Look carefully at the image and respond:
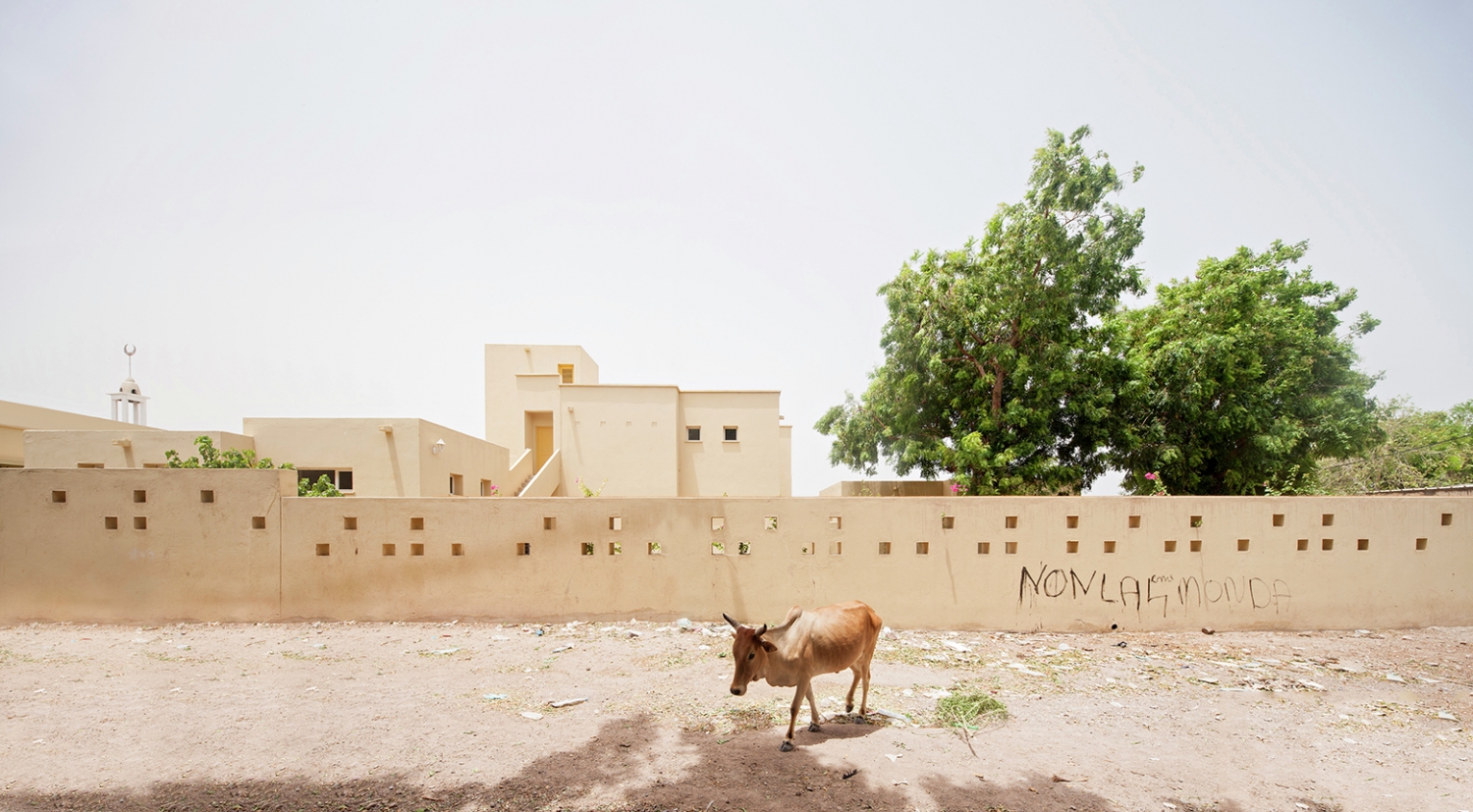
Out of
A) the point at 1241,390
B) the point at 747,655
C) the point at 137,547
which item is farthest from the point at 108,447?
the point at 1241,390

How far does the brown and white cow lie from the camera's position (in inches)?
202

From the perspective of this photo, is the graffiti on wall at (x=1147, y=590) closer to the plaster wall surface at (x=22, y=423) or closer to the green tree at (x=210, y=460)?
the green tree at (x=210, y=460)

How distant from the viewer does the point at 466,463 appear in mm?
16859

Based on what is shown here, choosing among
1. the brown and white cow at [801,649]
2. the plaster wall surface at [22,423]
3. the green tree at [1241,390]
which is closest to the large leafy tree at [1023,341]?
the green tree at [1241,390]

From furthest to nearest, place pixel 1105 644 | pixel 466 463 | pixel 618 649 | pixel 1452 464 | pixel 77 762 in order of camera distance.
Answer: pixel 1452 464
pixel 466 463
pixel 1105 644
pixel 618 649
pixel 77 762

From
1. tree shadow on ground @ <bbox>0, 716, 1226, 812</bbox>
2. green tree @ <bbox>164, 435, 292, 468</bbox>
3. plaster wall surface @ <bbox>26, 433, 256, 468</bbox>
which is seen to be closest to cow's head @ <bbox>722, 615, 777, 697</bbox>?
tree shadow on ground @ <bbox>0, 716, 1226, 812</bbox>

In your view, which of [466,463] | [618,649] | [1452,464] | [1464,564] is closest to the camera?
[618,649]

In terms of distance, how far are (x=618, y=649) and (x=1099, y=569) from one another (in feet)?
23.0

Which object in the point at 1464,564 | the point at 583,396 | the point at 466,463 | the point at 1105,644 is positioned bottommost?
the point at 1105,644

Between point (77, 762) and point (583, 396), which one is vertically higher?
point (583, 396)

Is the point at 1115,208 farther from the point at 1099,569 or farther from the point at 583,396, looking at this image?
the point at 583,396

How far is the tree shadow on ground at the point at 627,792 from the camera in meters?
4.80

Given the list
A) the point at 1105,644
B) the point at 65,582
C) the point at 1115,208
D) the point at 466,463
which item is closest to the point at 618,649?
the point at 1105,644

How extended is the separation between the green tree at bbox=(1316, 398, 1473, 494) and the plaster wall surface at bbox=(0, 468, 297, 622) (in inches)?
1120
